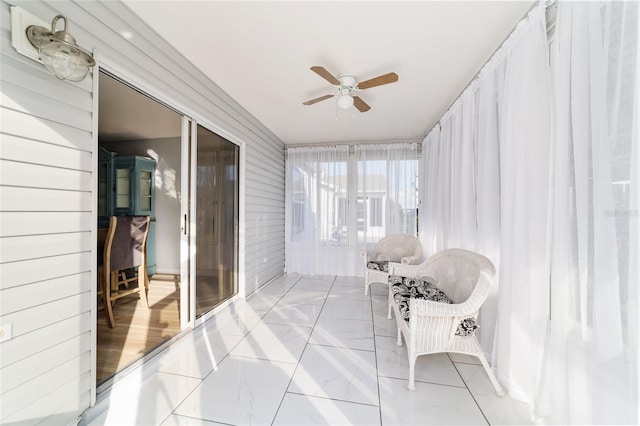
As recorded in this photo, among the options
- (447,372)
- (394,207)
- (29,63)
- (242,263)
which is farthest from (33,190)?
(394,207)

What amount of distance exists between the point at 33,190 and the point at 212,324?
1.96 metres

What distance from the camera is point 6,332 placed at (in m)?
1.14

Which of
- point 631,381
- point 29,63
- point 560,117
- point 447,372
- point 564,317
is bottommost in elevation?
point 447,372

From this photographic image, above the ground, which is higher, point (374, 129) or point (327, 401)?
point (374, 129)

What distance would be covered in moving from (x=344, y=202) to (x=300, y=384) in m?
3.42

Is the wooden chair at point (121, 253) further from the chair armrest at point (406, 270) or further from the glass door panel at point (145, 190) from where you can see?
the chair armrest at point (406, 270)

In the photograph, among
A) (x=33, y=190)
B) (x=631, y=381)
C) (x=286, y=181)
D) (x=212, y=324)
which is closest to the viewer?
(x=631, y=381)

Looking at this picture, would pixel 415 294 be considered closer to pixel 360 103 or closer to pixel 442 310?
pixel 442 310

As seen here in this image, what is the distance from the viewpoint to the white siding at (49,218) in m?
1.17

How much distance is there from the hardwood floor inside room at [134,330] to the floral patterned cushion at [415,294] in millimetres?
2165

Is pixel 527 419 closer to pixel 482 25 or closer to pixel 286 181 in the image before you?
pixel 482 25

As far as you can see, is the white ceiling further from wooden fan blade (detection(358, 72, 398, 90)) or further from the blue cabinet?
the blue cabinet

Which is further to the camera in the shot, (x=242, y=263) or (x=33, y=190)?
(x=242, y=263)

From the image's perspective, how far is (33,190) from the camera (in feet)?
4.09
